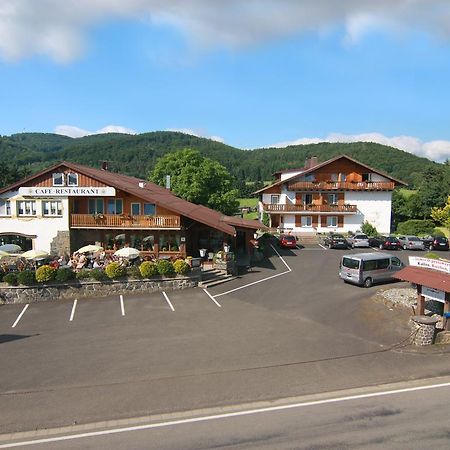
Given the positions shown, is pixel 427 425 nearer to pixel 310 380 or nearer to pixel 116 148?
pixel 310 380

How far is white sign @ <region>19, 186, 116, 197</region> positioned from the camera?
30062 mm

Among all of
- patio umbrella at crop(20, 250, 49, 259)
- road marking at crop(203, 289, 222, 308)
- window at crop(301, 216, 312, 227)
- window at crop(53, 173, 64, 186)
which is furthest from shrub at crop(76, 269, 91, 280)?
window at crop(301, 216, 312, 227)

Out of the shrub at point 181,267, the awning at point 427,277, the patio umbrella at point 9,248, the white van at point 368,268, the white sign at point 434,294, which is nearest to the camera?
the awning at point 427,277

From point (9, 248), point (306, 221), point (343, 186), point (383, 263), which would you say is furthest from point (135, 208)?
point (343, 186)

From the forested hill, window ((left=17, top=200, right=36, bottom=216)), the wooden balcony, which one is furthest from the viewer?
the forested hill

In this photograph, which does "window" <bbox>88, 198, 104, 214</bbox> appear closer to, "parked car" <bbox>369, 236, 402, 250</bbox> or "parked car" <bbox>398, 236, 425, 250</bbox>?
"parked car" <bbox>369, 236, 402, 250</bbox>

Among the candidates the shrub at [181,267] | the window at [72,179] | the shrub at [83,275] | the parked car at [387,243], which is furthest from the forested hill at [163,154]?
the shrub at [83,275]

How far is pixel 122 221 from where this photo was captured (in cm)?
3038

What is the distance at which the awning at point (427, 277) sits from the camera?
16078 millimetres

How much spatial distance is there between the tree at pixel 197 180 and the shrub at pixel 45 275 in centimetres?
2865

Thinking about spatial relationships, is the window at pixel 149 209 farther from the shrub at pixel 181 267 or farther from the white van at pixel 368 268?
the white van at pixel 368 268

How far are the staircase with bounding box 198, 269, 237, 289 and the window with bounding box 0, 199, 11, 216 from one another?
1562 centimetres

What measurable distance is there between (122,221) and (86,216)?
8.72 feet

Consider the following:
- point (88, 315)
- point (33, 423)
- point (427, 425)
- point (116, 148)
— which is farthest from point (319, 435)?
point (116, 148)
